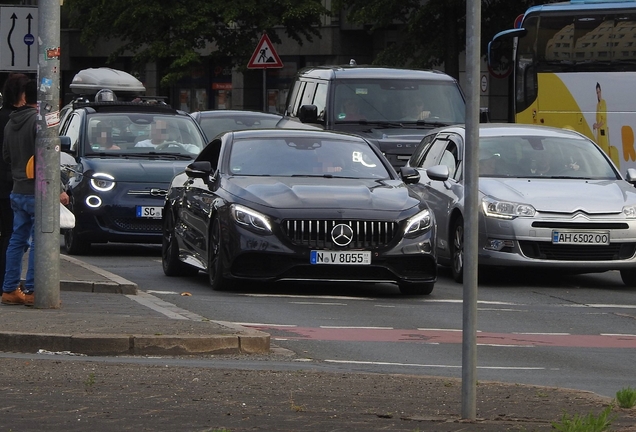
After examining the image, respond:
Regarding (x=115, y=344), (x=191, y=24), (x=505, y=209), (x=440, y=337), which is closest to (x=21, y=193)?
(x=115, y=344)

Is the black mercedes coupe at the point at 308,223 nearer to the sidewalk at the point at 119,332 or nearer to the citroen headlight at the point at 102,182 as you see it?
the sidewalk at the point at 119,332

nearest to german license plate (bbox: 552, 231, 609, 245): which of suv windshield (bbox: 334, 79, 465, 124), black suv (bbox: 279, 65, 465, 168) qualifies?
black suv (bbox: 279, 65, 465, 168)

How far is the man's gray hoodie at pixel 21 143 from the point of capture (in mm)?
12102

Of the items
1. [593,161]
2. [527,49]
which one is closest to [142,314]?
[593,161]

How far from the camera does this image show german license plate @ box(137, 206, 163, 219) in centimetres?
1855

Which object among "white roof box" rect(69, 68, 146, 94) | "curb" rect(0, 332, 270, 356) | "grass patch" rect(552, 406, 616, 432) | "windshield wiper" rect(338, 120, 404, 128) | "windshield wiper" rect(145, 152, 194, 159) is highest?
"white roof box" rect(69, 68, 146, 94)

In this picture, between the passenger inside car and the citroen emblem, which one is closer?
the citroen emblem

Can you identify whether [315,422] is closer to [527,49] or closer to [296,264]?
[296,264]

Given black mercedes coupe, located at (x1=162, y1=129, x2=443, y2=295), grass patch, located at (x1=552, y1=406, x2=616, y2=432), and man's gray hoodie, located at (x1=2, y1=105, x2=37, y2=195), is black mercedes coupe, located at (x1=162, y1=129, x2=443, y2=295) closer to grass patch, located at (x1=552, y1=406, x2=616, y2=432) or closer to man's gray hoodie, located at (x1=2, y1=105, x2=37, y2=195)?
man's gray hoodie, located at (x1=2, y1=105, x2=37, y2=195)

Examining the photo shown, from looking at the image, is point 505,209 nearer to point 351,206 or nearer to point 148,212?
point 351,206

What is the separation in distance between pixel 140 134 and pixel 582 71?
10.5 metres

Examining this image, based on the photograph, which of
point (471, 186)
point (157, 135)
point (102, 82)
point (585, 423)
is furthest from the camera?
point (102, 82)

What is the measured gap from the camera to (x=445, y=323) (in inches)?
493

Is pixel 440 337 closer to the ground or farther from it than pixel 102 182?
closer to the ground
